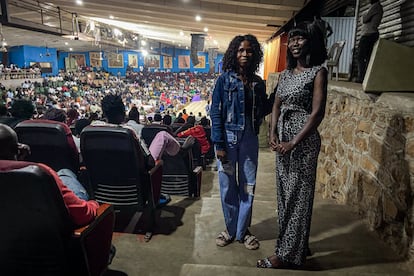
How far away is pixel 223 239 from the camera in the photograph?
203 cm

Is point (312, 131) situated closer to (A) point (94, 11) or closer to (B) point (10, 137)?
(B) point (10, 137)

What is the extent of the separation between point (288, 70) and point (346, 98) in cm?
130

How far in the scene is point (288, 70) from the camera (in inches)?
67.9

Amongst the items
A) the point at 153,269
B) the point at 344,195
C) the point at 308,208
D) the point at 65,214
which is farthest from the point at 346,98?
the point at 65,214

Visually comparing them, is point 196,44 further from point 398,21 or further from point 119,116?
point 119,116

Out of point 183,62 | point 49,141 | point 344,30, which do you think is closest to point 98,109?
point 344,30

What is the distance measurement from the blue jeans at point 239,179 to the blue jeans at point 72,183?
856 mm

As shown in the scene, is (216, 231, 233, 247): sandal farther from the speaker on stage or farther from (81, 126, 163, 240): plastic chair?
the speaker on stage

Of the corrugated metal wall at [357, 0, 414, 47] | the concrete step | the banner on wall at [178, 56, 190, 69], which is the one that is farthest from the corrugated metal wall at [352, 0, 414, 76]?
the banner on wall at [178, 56, 190, 69]

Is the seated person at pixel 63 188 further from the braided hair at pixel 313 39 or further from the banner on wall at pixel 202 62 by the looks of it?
the banner on wall at pixel 202 62

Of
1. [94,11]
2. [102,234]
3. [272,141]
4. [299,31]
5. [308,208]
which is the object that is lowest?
[102,234]

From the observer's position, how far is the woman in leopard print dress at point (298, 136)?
1.59m

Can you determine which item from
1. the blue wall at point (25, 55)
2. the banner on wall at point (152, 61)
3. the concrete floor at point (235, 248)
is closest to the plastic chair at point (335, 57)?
the concrete floor at point (235, 248)

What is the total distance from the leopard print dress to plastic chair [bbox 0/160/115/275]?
97 centimetres
